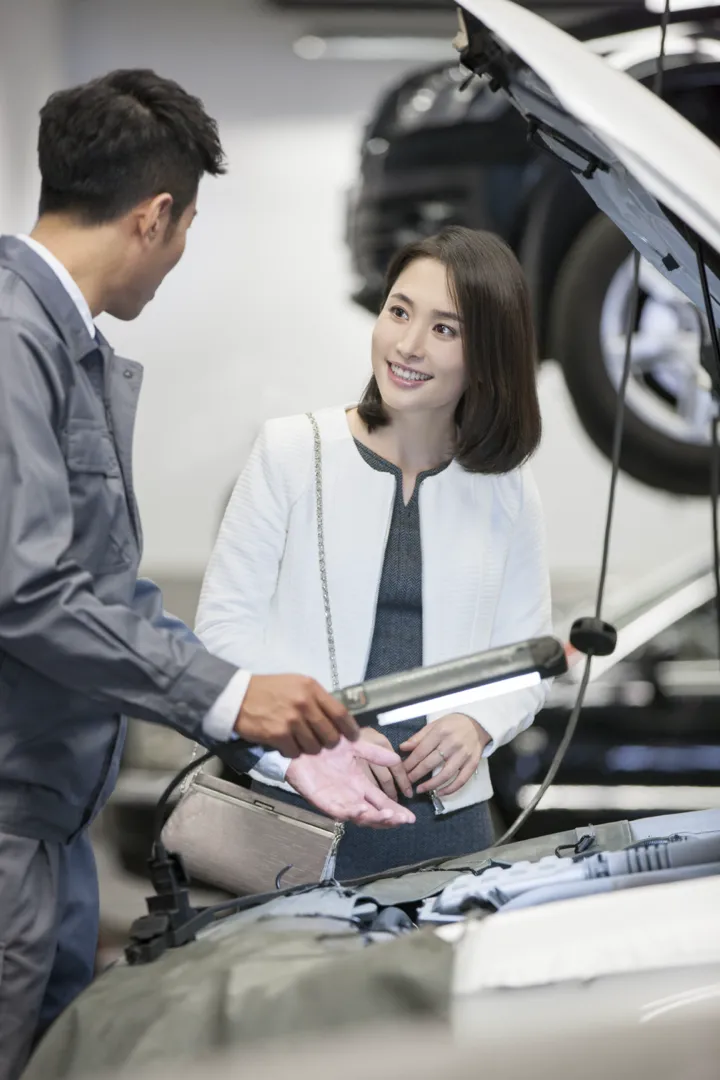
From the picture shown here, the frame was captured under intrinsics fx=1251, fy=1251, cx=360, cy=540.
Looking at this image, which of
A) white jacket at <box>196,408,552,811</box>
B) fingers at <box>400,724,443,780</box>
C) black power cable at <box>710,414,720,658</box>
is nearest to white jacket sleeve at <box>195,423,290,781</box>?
white jacket at <box>196,408,552,811</box>

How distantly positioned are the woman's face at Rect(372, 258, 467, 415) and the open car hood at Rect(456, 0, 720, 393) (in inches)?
10.3

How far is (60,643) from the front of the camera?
1.23 m

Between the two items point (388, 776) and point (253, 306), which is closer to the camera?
point (388, 776)

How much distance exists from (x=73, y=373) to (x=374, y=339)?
0.57m

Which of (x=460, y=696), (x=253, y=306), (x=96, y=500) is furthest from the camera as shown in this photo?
(x=253, y=306)

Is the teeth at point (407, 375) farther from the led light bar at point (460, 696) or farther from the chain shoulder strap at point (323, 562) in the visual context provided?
the led light bar at point (460, 696)

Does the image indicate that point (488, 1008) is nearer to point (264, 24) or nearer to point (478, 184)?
point (478, 184)

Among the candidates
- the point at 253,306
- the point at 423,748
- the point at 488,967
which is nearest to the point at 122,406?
the point at 423,748

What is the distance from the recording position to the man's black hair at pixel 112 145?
1.46 meters

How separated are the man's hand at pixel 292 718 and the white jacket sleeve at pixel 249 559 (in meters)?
0.48

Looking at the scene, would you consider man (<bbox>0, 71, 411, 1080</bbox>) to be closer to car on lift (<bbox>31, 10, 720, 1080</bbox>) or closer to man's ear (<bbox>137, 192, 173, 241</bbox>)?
man's ear (<bbox>137, 192, 173, 241</bbox>)

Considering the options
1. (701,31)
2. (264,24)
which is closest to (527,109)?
(701,31)

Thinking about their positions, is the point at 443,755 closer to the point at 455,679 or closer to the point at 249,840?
the point at 249,840

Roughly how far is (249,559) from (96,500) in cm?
43
